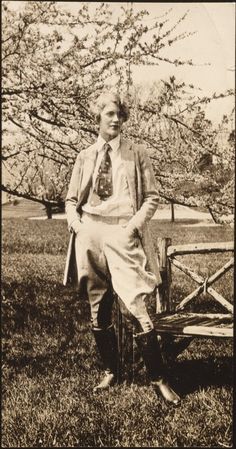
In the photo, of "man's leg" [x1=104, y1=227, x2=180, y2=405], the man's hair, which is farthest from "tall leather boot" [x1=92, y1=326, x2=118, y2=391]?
the man's hair

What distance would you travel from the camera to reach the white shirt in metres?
3.00

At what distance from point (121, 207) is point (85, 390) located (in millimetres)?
1333

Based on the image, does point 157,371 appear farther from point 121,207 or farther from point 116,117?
point 116,117

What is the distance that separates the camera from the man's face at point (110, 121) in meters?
2.90

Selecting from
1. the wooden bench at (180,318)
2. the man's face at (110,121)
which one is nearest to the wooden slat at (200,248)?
the wooden bench at (180,318)

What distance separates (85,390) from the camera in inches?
146

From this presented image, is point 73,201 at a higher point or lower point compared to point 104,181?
lower

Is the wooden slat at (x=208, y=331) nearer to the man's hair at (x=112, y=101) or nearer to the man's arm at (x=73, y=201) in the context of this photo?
the man's arm at (x=73, y=201)

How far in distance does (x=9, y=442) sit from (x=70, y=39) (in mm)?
3127

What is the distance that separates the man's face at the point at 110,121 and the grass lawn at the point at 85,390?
1.55 metres

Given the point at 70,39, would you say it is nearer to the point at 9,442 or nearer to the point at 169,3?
the point at 169,3

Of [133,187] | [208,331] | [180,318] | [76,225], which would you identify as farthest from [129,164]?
[180,318]

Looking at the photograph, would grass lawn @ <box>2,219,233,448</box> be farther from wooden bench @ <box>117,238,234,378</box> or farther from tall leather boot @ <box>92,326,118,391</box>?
wooden bench @ <box>117,238,234,378</box>

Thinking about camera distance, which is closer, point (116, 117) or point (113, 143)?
point (116, 117)
